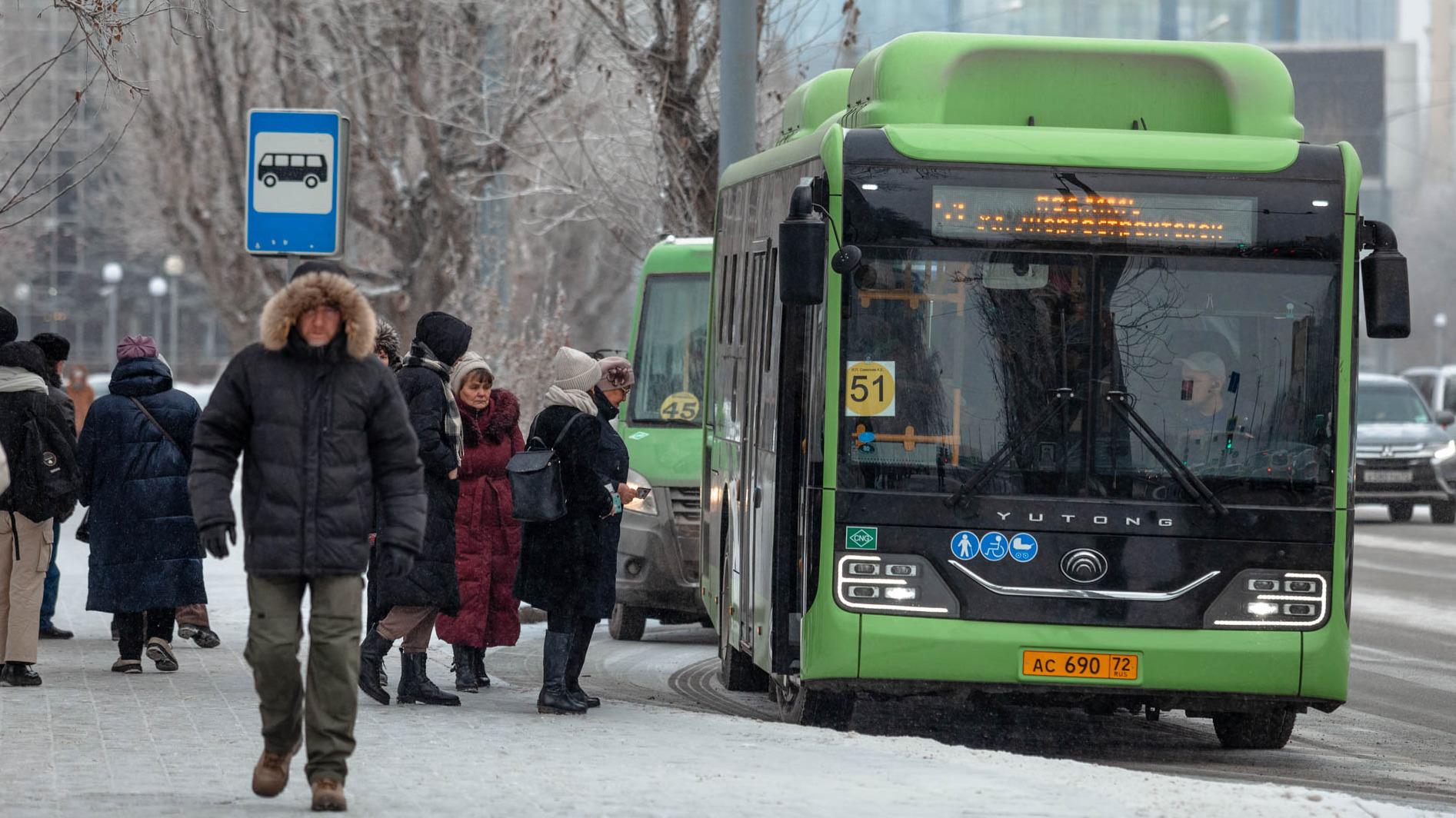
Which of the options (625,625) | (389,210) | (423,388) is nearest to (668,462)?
(625,625)

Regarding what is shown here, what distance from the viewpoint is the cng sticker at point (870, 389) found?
9.04 m

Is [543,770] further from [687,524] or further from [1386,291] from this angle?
[687,524]

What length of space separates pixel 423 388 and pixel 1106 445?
9.90ft

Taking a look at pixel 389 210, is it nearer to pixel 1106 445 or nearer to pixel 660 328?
pixel 660 328

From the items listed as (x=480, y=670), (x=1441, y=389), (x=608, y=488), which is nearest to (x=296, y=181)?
(x=608, y=488)

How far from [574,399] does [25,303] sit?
8290 centimetres

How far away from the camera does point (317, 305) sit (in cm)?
688

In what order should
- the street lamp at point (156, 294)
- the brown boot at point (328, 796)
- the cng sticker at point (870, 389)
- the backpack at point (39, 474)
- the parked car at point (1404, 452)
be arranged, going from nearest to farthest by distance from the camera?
the brown boot at point (328, 796), the cng sticker at point (870, 389), the backpack at point (39, 474), the parked car at point (1404, 452), the street lamp at point (156, 294)

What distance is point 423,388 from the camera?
9.75 meters

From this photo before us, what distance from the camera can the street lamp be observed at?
233 feet

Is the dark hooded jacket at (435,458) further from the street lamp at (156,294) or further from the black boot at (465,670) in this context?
the street lamp at (156,294)

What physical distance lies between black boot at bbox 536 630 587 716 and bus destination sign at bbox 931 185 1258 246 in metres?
2.52

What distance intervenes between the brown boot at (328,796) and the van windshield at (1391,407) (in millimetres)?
22872

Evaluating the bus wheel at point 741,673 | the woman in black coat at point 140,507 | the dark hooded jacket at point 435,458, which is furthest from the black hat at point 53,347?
the bus wheel at point 741,673
